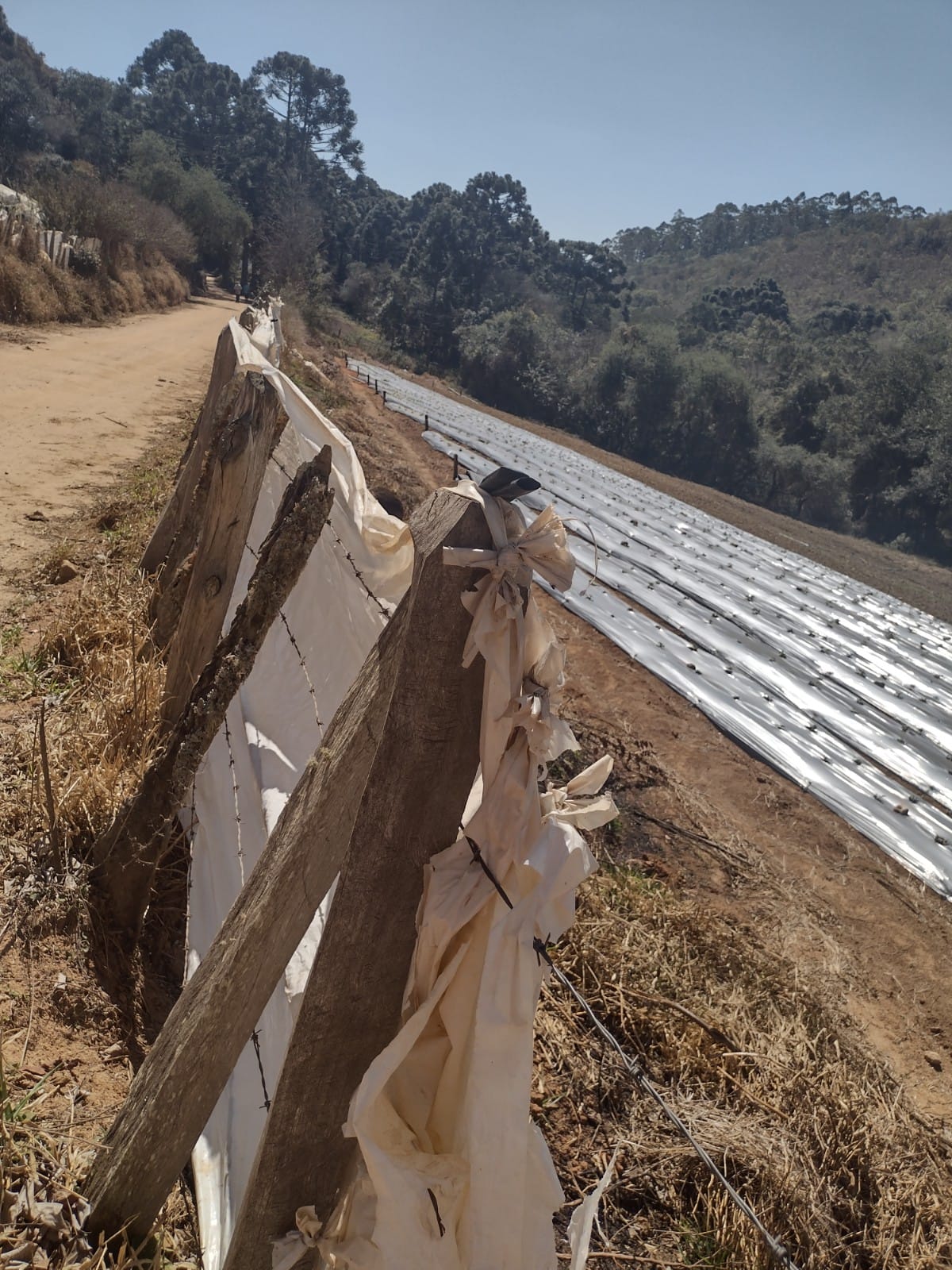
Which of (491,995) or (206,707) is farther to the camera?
(206,707)

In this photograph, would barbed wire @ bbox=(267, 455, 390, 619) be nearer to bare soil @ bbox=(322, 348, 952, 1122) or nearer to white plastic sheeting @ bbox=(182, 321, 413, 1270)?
white plastic sheeting @ bbox=(182, 321, 413, 1270)

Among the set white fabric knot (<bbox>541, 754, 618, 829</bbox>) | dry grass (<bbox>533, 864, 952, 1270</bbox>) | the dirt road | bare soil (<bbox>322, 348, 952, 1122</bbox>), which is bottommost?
bare soil (<bbox>322, 348, 952, 1122</bbox>)

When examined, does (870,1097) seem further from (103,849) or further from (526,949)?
(103,849)

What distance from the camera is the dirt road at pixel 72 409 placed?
5.59m

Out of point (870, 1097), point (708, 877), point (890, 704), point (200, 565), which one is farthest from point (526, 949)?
point (890, 704)

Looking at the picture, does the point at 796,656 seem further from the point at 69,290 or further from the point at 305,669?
the point at 69,290

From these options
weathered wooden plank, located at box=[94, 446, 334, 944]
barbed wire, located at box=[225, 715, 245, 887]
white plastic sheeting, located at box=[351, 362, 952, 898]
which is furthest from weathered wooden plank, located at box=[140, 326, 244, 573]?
white plastic sheeting, located at box=[351, 362, 952, 898]

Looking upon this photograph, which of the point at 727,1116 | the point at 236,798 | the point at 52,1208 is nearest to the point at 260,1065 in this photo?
the point at 52,1208

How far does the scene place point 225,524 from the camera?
279 centimetres

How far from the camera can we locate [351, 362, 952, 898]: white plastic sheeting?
632 centimetres

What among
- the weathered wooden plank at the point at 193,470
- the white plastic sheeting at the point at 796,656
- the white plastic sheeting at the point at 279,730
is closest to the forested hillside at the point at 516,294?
the white plastic sheeting at the point at 796,656

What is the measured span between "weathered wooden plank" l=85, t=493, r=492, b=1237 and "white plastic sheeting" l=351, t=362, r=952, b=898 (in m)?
2.97

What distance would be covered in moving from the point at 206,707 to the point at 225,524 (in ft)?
2.71

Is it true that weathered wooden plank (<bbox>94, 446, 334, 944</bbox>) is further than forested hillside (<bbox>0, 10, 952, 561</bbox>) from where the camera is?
No
